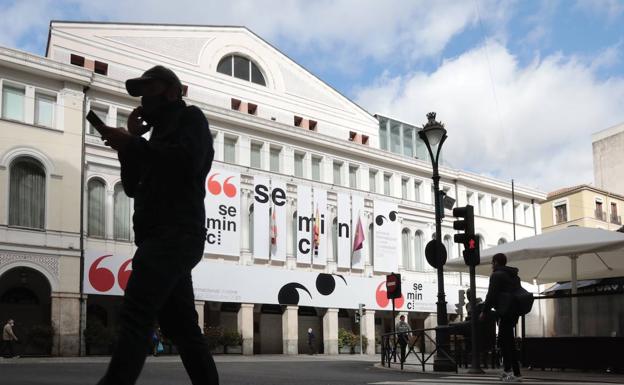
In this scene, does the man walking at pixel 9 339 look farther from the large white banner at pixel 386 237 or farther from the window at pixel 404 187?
the window at pixel 404 187

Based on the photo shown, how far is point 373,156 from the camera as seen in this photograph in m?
48.7

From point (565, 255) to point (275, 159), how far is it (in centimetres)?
3117

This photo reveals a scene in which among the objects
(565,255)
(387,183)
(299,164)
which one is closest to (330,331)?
(299,164)

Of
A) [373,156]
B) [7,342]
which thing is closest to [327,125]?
[373,156]

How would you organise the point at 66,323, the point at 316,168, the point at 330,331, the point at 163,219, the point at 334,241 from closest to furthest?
the point at 163,219
the point at 66,323
the point at 330,331
the point at 334,241
the point at 316,168

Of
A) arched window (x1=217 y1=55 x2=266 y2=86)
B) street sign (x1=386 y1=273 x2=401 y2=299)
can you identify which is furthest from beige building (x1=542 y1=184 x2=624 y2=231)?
street sign (x1=386 y1=273 x2=401 y2=299)

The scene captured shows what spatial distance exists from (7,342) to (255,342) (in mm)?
15916

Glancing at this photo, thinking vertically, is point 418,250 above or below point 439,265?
above

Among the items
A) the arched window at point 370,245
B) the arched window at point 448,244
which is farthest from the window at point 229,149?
the arched window at point 448,244

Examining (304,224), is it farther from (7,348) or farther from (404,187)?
(7,348)

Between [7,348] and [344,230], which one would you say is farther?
[344,230]

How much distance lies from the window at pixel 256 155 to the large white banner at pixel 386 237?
855cm

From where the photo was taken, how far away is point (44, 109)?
113 ft

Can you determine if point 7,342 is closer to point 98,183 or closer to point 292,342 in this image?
point 98,183
